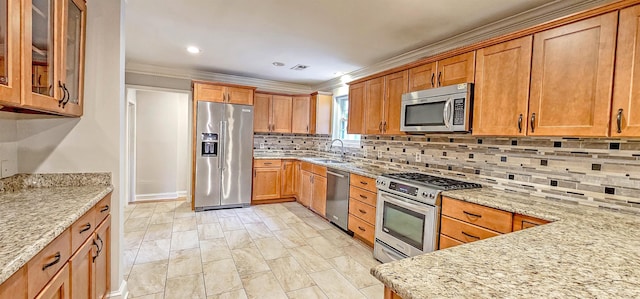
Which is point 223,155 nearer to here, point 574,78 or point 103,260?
point 103,260

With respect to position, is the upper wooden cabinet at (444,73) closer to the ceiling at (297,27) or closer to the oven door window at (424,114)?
the oven door window at (424,114)

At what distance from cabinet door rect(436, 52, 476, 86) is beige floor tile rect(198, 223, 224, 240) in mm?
3009

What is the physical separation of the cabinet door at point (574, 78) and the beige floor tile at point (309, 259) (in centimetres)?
207

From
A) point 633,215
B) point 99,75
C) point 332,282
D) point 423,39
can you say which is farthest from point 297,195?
point 633,215

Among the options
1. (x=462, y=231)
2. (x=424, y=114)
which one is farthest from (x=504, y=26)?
(x=462, y=231)

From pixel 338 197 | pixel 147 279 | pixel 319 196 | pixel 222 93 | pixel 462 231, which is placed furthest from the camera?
pixel 222 93

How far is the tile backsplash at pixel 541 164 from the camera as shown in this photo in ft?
6.00

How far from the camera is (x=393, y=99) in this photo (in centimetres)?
324

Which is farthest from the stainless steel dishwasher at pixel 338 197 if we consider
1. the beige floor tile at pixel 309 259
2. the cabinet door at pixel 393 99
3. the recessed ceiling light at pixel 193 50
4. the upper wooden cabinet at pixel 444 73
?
the recessed ceiling light at pixel 193 50

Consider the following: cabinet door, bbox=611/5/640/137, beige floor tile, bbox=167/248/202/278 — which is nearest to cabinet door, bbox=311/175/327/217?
beige floor tile, bbox=167/248/202/278

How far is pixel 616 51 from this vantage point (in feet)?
5.29

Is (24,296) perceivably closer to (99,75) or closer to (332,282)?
(99,75)

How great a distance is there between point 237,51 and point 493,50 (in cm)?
283

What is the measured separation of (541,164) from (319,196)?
276 centimetres
